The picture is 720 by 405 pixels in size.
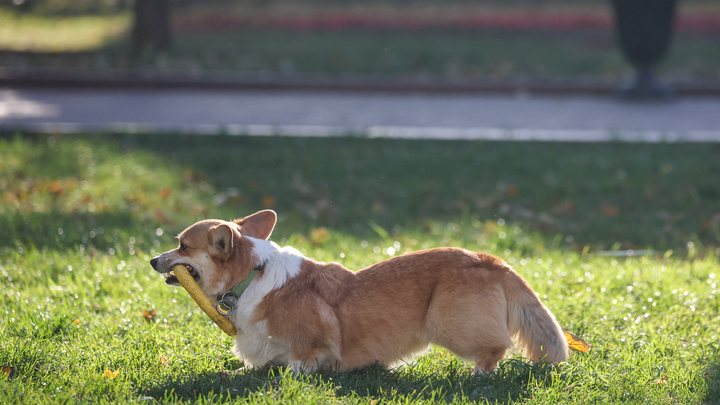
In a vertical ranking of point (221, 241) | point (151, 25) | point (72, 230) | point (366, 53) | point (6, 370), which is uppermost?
point (221, 241)

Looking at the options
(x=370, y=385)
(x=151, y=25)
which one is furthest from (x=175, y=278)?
(x=151, y=25)

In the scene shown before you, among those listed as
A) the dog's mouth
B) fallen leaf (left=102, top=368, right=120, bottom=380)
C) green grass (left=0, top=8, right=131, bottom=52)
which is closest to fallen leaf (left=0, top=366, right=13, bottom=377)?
fallen leaf (left=102, top=368, right=120, bottom=380)

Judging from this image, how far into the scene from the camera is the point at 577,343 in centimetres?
375

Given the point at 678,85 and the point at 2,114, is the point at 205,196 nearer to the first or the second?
the point at 2,114

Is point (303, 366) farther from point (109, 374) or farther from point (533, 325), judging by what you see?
point (533, 325)

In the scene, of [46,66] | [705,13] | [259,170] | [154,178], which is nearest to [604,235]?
[259,170]

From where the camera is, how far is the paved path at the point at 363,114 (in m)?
8.67

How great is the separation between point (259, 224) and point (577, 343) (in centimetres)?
177

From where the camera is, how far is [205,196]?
274 inches

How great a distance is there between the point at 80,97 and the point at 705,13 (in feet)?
49.5

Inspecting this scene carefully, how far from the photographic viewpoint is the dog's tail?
338cm

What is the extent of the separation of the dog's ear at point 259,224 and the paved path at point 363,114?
4843 millimetres

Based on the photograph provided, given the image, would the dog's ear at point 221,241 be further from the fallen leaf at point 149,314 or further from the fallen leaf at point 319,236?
the fallen leaf at point 319,236

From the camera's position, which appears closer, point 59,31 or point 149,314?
point 149,314
